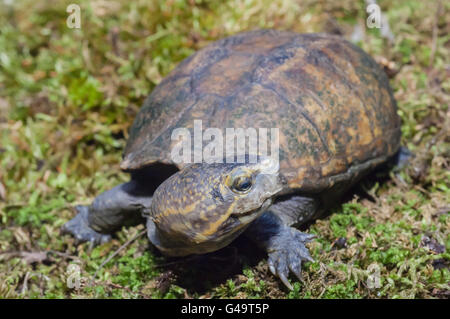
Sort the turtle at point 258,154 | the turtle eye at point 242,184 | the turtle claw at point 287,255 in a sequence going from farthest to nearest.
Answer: the turtle claw at point 287,255, the turtle at point 258,154, the turtle eye at point 242,184

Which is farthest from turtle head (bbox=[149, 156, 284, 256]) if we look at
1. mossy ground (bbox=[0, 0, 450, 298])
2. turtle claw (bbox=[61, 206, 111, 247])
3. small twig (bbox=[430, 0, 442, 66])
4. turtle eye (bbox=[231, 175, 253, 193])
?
small twig (bbox=[430, 0, 442, 66])

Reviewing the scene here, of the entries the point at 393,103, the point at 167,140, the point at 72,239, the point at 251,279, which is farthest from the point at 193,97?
the point at 393,103

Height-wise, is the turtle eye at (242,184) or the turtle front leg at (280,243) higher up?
the turtle eye at (242,184)

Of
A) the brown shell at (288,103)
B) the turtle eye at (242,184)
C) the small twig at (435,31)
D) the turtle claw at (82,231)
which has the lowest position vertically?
the turtle claw at (82,231)

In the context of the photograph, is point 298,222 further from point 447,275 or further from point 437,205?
point 437,205

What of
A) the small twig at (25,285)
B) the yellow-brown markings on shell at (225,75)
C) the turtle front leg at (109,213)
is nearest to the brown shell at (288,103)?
the yellow-brown markings on shell at (225,75)

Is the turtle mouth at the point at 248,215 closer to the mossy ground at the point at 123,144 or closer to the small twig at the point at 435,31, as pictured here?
the mossy ground at the point at 123,144
